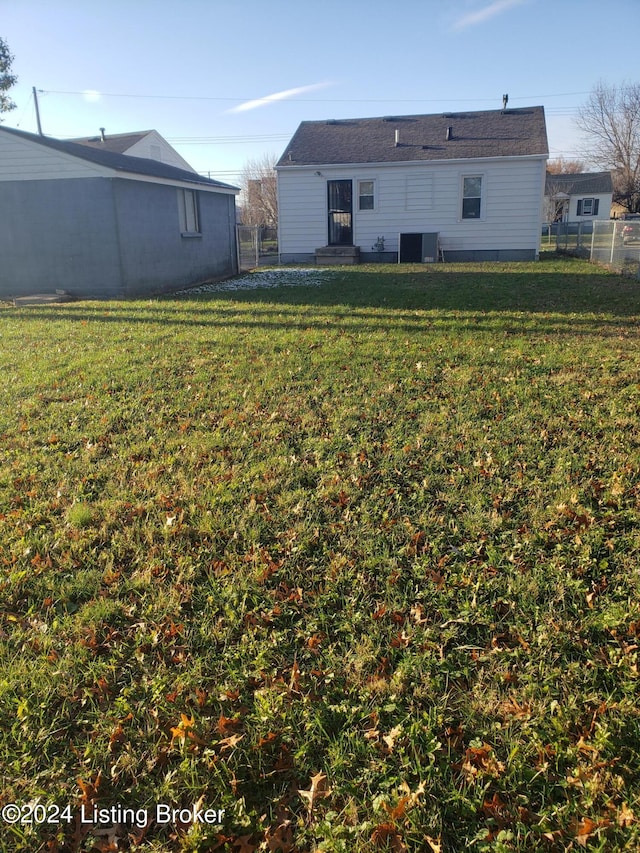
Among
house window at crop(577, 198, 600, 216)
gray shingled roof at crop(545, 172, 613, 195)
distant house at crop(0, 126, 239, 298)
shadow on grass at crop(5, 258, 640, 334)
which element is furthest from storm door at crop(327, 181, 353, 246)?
house window at crop(577, 198, 600, 216)

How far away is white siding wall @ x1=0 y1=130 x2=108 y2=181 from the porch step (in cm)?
910

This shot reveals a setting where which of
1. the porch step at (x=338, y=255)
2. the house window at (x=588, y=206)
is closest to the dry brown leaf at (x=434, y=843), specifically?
the porch step at (x=338, y=255)

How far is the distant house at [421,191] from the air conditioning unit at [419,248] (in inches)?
1.3

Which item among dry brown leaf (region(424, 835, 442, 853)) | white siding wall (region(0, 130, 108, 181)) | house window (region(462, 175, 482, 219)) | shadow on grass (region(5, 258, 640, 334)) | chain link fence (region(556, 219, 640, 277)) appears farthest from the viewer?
house window (region(462, 175, 482, 219))

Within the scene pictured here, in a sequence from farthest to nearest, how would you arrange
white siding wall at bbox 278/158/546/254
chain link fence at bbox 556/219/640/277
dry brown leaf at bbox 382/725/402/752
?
white siding wall at bbox 278/158/546/254
chain link fence at bbox 556/219/640/277
dry brown leaf at bbox 382/725/402/752

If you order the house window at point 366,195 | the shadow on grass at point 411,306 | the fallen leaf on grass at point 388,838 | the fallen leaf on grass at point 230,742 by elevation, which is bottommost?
the fallen leaf on grass at point 388,838

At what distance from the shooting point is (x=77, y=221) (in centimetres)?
A: 1362

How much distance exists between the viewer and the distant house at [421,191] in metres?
19.7

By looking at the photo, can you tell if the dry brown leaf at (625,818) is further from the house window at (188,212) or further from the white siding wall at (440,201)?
the white siding wall at (440,201)

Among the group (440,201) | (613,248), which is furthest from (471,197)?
(613,248)

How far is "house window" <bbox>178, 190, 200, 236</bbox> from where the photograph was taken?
53.6 ft

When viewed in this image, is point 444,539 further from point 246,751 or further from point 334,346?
point 334,346

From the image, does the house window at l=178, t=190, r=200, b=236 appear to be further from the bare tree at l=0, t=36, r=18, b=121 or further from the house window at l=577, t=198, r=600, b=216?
the house window at l=577, t=198, r=600, b=216

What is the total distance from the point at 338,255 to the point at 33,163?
32.6 feet
